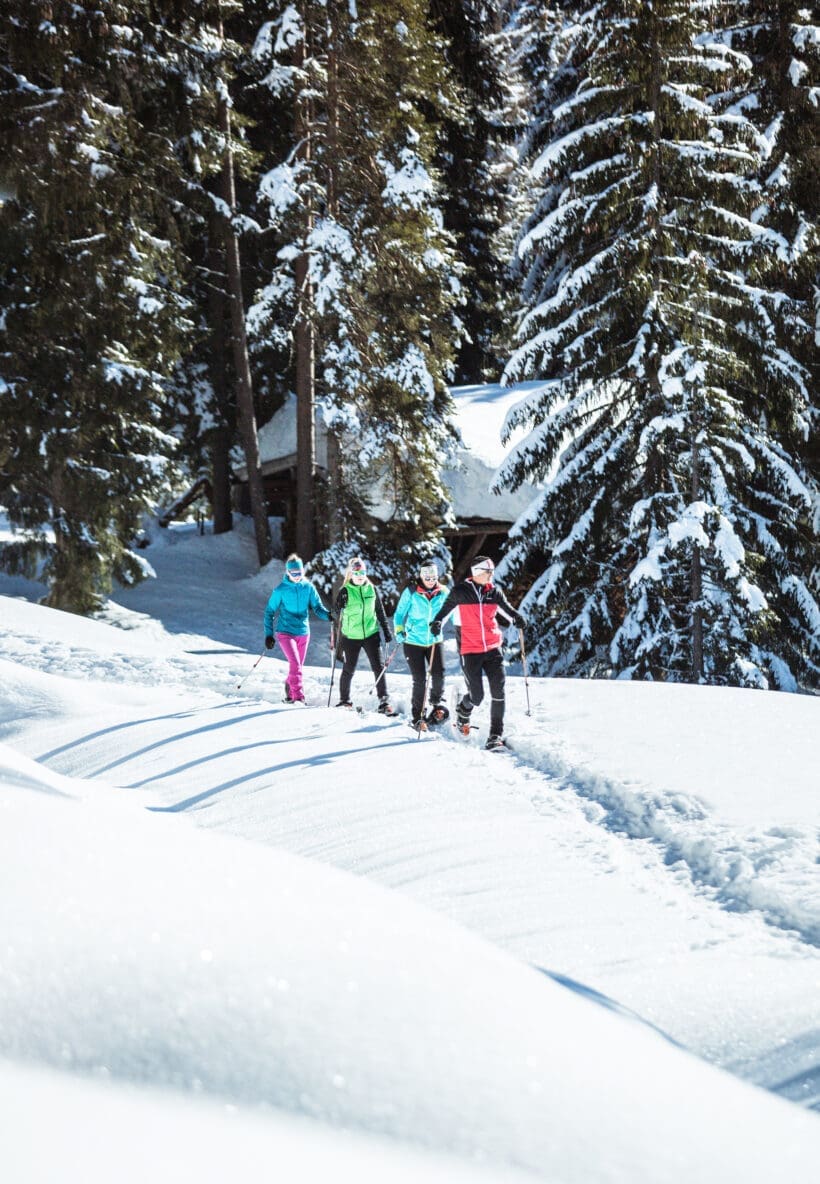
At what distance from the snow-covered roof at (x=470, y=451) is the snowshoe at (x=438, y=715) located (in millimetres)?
11058

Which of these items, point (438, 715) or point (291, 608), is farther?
point (291, 608)

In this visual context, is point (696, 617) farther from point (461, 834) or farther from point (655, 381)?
point (461, 834)

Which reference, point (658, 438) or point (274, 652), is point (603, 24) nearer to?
point (658, 438)

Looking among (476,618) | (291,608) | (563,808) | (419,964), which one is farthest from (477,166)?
(419,964)

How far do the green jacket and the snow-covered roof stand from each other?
10.1 metres

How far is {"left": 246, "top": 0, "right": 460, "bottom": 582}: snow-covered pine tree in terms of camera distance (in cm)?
2216

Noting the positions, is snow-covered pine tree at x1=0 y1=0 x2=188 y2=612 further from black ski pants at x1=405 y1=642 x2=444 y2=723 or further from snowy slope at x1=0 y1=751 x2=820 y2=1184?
snowy slope at x1=0 y1=751 x2=820 y2=1184

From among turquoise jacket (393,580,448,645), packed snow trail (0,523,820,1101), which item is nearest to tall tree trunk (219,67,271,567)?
packed snow trail (0,523,820,1101)

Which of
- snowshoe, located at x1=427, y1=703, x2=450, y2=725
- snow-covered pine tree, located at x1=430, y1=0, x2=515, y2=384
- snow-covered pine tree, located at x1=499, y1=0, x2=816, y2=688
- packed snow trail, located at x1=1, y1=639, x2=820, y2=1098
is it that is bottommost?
packed snow trail, located at x1=1, y1=639, x2=820, y2=1098

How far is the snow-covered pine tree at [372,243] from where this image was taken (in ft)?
72.7

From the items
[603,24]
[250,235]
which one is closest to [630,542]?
[603,24]

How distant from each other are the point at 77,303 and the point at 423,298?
23.9 feet

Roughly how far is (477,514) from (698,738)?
15.5m

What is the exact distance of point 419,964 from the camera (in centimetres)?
280
